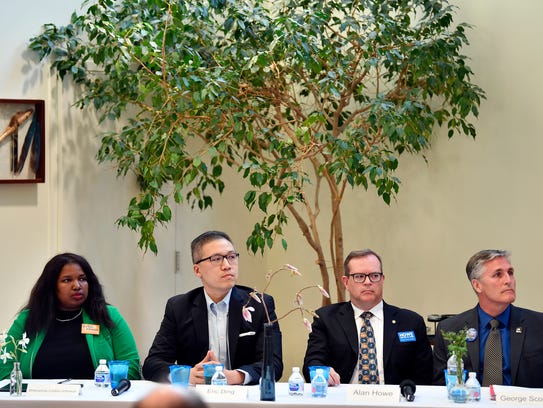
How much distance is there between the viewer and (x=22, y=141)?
5.54 m

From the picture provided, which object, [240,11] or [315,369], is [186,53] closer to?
[240,11]

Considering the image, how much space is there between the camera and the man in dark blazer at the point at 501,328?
3.78 m

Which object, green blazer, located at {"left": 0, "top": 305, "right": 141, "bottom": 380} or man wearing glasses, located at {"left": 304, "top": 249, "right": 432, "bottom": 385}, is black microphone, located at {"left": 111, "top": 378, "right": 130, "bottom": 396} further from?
man wearing glasses, located at {"left": 304, "top": 249, "right": 432, "bottom": 385}

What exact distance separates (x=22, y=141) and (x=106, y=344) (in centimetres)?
189

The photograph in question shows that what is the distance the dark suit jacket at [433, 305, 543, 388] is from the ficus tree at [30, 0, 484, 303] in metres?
1.25

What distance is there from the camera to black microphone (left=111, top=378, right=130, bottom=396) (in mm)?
3396

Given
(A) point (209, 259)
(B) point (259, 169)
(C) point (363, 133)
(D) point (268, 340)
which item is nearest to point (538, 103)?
(C) point (363, 133)

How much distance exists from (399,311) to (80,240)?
98.5 inches

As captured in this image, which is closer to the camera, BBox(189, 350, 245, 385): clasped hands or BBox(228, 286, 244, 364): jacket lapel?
BBox(189, 350, 245, 385): clasped hands

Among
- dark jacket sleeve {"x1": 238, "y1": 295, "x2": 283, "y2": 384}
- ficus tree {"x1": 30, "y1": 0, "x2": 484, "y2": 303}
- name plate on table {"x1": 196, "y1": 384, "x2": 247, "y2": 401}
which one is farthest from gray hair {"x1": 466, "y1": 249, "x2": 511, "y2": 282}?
name plate on table {"x1": 196, "y1": 384, "x2": 247, "y2": 401}

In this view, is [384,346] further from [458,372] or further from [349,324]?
[458,372]

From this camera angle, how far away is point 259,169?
16.2 ft

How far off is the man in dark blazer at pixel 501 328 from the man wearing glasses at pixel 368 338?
4.9 inches

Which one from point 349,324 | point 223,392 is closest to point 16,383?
point 223,392
